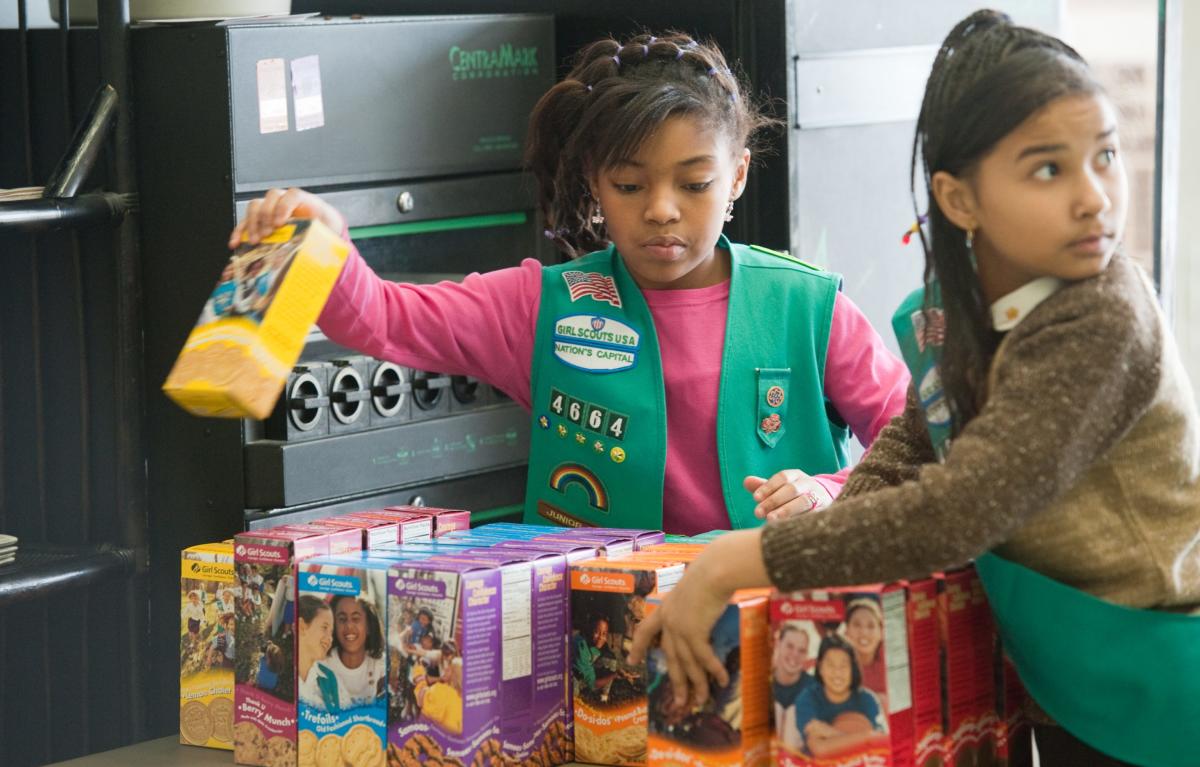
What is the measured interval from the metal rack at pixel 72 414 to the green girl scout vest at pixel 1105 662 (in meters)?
1.58

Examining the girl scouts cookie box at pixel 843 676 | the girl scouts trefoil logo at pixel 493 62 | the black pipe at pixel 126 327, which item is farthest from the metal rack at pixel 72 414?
the girl scouts cookie box at pixel 843 676

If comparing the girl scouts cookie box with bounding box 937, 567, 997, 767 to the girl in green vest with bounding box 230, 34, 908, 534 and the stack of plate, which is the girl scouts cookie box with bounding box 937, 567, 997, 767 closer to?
the girl in green vest with bounding box 230, 34, 908, 534

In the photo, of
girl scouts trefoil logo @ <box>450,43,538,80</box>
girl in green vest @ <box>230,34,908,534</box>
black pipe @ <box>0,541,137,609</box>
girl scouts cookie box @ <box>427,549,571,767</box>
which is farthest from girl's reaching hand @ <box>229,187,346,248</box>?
girl scouts trefoil logo @ <box>450,43,538,80</box>

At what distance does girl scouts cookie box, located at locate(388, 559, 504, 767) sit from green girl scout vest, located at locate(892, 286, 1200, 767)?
447 millimetres

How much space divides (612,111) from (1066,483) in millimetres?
886

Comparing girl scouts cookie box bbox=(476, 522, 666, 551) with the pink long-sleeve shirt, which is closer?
girl scouts cookie box bbox=(476, 522, 666, 551)

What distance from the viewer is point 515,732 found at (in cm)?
148

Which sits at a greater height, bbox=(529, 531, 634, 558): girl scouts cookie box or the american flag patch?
the american flag patch

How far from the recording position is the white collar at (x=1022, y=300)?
1.28 meters

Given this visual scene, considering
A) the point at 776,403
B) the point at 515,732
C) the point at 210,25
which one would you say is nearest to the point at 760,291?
the point at 776,403

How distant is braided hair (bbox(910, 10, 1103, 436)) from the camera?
1.25 m

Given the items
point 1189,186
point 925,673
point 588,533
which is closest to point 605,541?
point 588,533

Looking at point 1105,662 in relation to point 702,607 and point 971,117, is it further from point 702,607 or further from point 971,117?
point 971,117

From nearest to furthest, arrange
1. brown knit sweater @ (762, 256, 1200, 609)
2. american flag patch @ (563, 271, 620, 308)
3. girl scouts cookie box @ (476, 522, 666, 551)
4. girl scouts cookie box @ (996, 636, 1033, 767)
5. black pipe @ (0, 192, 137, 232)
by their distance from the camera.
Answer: brown knit sweater @ (762, 256, 1200, 609) → girl scouts cookie box @ (996, 636, 1033, 767) → girl scouts cookie box @ (476, 522, 666, 551) → american flag patch @ (563, 271, 620, 308) → black pipe @ (0, 192, 137, 232)
